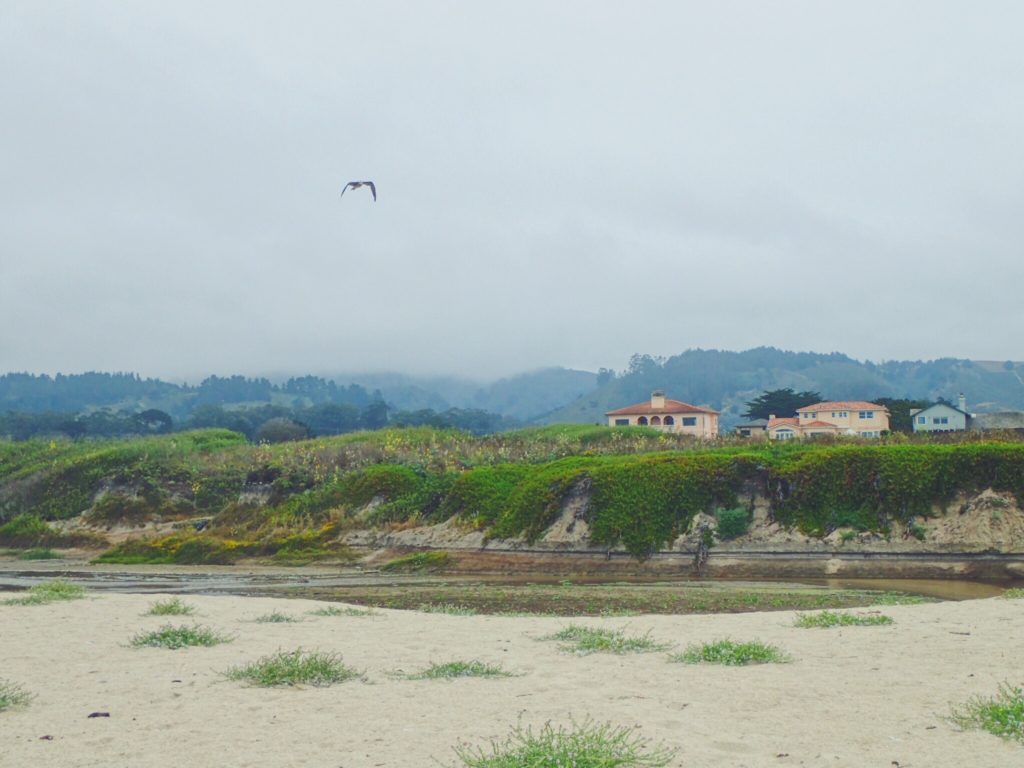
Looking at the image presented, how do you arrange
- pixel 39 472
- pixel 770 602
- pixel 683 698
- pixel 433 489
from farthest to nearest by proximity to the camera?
pixel 39 472, pixel 433 489, pixel 770 602, pixel 683 698

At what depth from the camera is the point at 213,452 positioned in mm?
55969

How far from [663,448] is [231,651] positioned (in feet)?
111

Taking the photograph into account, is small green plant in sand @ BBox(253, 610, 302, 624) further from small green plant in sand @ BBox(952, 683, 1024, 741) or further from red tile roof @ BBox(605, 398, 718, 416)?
red tile roof @ BBox(605, 398, 718, 416)

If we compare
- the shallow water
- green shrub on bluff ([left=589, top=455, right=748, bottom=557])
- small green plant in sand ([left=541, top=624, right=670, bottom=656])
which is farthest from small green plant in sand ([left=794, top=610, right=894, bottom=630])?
green shrub on bluff ([left=589, top=455, right=748, bottom=557])

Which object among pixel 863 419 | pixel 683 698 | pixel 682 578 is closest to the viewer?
pixel 683 698

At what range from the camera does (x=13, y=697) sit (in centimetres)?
918

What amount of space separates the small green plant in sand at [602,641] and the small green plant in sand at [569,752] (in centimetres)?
464

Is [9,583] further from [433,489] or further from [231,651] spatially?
[231,651]

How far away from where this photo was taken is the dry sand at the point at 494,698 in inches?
293

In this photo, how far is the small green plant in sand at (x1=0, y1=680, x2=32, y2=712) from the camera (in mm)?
8945

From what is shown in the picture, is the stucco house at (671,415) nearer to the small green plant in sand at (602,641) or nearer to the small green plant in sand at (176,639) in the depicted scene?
the small green plant in sand at (602,641)

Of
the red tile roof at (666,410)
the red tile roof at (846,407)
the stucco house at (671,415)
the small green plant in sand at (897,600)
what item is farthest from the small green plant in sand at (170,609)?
the red tile roof at (846,407)

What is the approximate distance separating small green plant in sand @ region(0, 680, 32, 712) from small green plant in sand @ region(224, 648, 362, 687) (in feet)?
6.81

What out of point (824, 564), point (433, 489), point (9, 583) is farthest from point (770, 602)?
point (9, 583)
